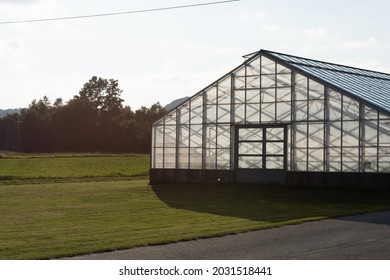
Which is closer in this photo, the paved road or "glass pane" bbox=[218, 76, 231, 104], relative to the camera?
the paved road

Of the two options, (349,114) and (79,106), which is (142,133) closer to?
(79,106)

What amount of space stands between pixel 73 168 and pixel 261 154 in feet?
96.4

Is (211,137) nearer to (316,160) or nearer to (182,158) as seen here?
(182,158)

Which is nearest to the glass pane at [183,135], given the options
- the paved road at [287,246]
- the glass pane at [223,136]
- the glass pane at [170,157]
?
the glass pane at [170,157]

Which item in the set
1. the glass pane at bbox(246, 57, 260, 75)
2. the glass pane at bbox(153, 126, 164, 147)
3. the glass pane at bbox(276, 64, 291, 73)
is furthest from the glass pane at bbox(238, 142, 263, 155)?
the glass pane at bbox(153, 126, 164, 147)

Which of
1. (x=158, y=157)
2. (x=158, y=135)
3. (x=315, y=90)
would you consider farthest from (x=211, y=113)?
(x=315, y=90)

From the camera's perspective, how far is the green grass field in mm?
20062

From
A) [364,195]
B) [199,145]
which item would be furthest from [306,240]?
[199,145]

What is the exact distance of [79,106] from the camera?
150000 mm

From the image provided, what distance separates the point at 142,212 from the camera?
30094mm

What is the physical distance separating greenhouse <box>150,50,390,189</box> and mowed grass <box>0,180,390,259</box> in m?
1.63

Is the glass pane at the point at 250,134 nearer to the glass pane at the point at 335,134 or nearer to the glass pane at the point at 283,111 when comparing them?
the glass pane at the point at 283,111

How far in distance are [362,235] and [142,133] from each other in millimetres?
108991

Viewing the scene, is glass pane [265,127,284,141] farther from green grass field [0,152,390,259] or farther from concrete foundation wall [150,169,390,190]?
green grass field [0,152,390,259]
